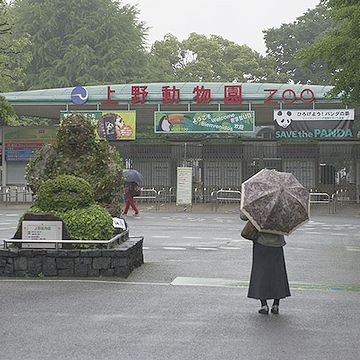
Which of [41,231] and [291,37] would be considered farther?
[291,37]

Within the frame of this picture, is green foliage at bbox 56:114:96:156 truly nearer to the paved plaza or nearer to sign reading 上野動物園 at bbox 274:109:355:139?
the paved plaza

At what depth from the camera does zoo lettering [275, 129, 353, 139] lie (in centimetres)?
3678

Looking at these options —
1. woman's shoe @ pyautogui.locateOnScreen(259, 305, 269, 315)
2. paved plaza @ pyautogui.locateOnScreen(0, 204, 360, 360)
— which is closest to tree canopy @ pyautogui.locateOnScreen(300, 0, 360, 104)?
paved plaza @ pyautogui.locateOnScreen(0, 204, 360, 360)

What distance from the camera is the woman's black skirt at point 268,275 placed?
9570 mm

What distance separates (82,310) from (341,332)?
3.02 meters

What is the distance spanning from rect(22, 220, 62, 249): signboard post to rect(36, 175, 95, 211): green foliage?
18.8 inches

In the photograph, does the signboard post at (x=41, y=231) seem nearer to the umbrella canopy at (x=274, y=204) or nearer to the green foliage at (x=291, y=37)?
the umbrella canopy at (x=274, y=204)

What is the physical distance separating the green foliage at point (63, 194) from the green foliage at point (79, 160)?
112 cm

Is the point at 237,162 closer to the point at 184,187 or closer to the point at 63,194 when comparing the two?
the point at 184,187

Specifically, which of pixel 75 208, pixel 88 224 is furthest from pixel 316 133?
pixel 88 224

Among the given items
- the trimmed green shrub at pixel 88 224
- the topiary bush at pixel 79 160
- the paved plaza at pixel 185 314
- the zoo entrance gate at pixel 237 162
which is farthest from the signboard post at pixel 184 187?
the trimmed green shrub at pixel 88 224

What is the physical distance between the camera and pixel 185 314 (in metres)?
9.48

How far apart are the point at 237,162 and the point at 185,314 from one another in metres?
29.3

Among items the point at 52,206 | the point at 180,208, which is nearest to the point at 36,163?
the point at 52,206
